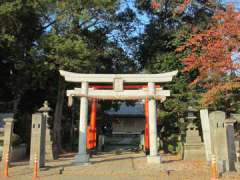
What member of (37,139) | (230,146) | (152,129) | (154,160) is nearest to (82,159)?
(37,139)

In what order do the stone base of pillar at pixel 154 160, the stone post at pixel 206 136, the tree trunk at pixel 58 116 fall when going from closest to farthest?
the stone base of pillar at pixel 154 160 → the stone post at pixel 206 136 → the tree trunk at pixel 58 116

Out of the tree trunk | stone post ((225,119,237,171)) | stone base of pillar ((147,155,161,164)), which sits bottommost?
stone base of pillar ((147,155,161,164))

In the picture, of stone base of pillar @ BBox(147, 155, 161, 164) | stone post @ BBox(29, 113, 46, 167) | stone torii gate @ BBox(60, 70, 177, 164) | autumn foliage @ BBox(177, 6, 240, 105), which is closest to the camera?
autumn foliage @ BBox(177, 6, 240, 105)

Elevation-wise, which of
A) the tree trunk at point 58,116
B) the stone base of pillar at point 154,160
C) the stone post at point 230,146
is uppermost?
the tree trunk at point 58,116

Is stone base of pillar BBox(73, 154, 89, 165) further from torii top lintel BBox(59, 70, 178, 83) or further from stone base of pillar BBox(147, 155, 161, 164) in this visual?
torii top lintel BBox(59, 70, 178, 83)

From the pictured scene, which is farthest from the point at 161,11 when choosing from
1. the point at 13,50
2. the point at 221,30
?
the point at 221,30

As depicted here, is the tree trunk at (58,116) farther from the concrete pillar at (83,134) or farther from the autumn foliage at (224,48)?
the autumn foliage at (224,48)

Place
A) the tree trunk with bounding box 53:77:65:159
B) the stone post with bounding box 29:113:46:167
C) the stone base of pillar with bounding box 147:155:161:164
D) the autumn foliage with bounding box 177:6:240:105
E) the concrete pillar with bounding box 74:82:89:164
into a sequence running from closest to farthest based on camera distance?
the autumn foliage with bounding box 177:6:240:105 < the stone post with bounding box 29:113:46:167 < the stone base of pillar with bounding box 147:155:161:164 < the concrete pillar with bounding box 74:82:89:164 < the tree trunk with bounding box 53:77:65:159

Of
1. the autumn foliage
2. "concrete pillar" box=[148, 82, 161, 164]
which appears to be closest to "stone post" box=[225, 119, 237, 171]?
the autumn foliage

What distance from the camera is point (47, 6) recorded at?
89.7 ft

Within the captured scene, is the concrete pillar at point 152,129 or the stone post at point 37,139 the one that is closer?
the stone post at point 37,139

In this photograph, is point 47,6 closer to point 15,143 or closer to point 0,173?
point 15,143

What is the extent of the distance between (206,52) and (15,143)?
1342 centimetres

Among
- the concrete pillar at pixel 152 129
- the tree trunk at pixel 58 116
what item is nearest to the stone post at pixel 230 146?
the concrete pillar at pixel 152 129
